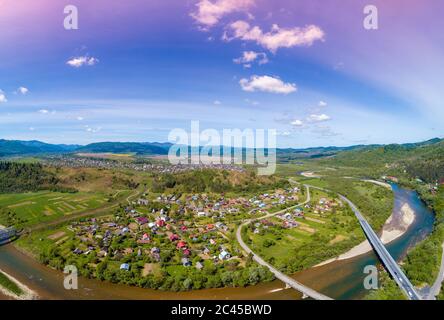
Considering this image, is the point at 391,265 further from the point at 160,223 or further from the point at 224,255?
the point at 160,223

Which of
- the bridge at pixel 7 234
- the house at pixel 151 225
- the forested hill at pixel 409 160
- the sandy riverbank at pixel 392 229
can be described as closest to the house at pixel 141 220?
the house at pixel 151 225

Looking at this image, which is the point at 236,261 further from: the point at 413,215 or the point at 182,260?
the point at 413,215

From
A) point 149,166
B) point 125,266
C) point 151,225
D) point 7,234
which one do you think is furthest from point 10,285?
point 149,166

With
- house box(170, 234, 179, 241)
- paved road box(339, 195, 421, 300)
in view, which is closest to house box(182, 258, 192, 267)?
house box(170, 234, 179, 241)

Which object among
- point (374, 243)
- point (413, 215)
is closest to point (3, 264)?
point (374, 243)

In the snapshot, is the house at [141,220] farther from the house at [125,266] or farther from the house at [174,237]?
the house at [125,266]

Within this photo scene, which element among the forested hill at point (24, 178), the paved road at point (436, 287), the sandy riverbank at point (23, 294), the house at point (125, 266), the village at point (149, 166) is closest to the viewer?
the paved road at point (436, 287)
